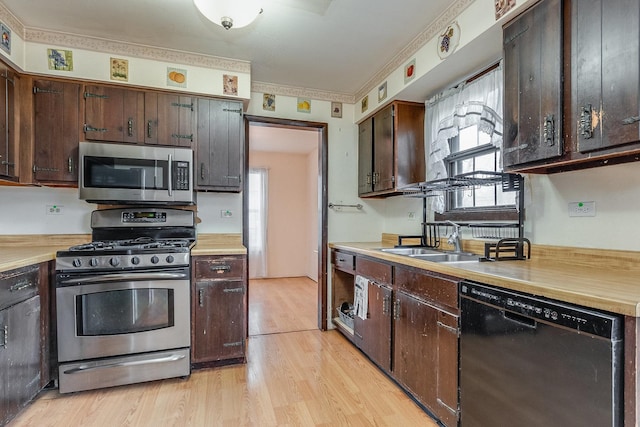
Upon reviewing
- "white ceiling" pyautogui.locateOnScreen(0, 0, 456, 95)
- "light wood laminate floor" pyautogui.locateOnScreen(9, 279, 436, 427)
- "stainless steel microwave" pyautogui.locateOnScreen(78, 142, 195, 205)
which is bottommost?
"light wood laminate floor" pyautogui.locateOnScreen(9, 279, 436, 427)

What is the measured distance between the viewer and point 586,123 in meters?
1.34

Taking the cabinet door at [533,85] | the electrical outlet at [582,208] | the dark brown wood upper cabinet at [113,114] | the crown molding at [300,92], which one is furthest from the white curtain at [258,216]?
the electrical outlet at [582,208]

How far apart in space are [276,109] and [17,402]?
2.86m

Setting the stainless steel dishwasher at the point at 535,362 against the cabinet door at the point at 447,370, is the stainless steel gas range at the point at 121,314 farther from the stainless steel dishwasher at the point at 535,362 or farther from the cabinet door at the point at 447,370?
the stainless steel dishwasher at the point at 535,362

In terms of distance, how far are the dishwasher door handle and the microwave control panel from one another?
2.34 m

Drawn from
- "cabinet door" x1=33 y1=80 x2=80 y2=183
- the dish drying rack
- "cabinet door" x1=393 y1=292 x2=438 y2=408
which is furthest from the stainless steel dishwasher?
"cabinet door" x1=33 y1=80 x2=80 y2=183

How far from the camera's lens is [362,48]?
8.38ft

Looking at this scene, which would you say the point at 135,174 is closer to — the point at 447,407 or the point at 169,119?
the point at 169,119

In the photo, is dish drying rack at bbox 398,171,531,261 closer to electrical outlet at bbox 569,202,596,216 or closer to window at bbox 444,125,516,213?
window at bbox 444,125,516,213

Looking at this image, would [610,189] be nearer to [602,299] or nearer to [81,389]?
[602,299]

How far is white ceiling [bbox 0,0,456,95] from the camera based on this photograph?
2.03 meters

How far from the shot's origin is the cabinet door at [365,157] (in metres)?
3.25

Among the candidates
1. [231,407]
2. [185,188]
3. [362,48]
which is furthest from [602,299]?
[185,188]

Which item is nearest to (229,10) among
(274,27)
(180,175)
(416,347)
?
(274,27)
